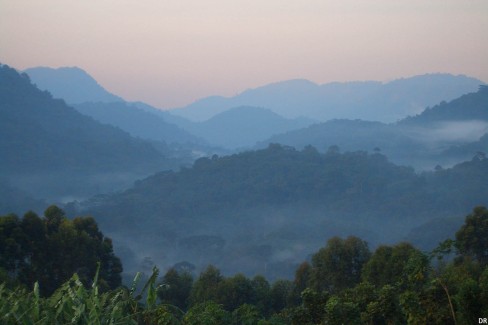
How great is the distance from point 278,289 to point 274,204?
107 m

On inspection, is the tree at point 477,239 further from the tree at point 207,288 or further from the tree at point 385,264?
the tree at point 207,288

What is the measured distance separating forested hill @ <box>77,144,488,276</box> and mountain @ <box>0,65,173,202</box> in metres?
21.4

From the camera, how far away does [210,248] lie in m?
103

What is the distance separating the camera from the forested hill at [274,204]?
10450cm

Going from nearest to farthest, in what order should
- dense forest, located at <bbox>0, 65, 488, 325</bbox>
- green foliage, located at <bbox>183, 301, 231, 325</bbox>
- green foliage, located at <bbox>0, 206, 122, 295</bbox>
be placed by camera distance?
1. green foliage, located at <bbox>183, 301, 231, 325</bbox>
2. green foliage, located at <bbox>0, 206, 122, 295</bbox>
3. dense forest, located at <bbox>0, 65, 488, 325</bbox>

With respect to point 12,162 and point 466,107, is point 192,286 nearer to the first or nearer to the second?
point 12,162

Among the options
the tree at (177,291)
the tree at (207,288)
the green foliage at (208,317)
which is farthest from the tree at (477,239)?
the green foliage at (208,317)

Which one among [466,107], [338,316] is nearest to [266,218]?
[466,107]

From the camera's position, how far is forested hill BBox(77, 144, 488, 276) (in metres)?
104

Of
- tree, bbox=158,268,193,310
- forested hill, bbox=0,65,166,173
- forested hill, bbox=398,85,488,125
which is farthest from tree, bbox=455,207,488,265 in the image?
forested hill, bbox=398,85,488,125

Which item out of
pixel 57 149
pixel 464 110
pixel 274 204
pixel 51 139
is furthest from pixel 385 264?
pixel 464 110

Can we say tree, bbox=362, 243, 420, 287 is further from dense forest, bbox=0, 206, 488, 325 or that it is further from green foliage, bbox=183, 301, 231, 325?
green foliage, bbox=183, 301, 231, 325

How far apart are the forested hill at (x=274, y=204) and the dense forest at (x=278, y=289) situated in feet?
221

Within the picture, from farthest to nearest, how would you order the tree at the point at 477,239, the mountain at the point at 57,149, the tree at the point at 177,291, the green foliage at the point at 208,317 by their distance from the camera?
the mountain at the point at 57,149 < the tree at the point at 177,291 < the tree at the point at 477,239 < the green foliage at the point at 208,317
